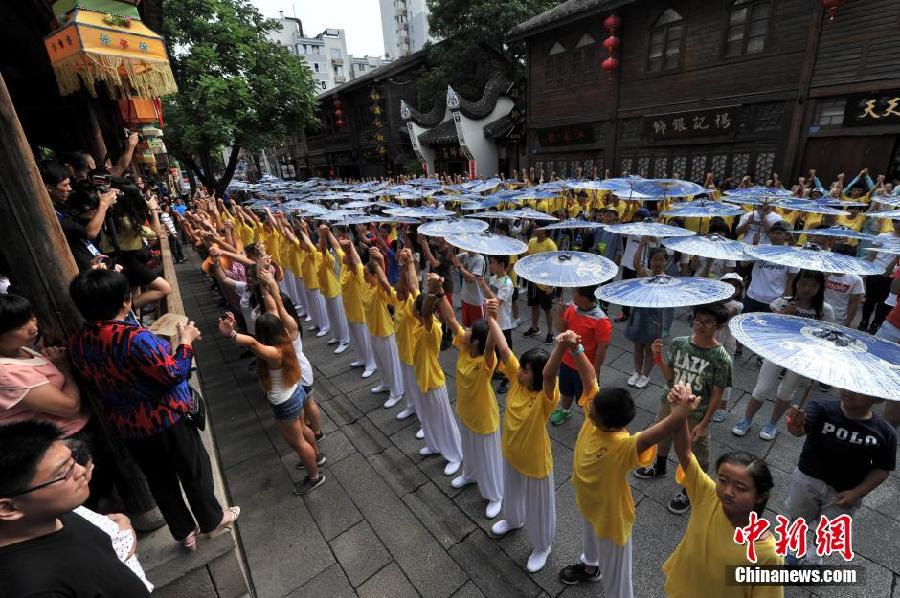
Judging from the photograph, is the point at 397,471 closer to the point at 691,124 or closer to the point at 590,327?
the point at 590,327

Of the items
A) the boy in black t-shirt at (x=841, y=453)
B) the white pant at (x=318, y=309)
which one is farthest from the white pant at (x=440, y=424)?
the white pant at (x=318, y=309)

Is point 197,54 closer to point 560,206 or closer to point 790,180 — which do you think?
point 560,206

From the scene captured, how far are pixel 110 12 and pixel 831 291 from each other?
8.65m

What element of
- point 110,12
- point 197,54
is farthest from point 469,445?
point 197,54

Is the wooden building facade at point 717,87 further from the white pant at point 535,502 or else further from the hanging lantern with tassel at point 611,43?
the white pant at point 535,502

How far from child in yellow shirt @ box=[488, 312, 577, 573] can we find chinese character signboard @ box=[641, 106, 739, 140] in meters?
14.2

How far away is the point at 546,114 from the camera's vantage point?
1814cm

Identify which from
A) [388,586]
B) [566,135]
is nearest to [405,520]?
[388,586]

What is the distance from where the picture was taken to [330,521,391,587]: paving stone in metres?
3.27

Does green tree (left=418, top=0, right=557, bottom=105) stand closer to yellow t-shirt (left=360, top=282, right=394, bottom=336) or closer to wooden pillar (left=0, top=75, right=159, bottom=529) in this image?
yellow t-shirt (left=360, top=282, right=394, bottom=336)

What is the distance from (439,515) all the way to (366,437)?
1.53 meters

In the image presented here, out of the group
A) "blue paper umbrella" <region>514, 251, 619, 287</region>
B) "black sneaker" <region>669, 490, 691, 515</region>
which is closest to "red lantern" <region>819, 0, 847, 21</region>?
"blue paper umbrella" <region>514, 251, 619, 287</region>

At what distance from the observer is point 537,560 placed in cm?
315

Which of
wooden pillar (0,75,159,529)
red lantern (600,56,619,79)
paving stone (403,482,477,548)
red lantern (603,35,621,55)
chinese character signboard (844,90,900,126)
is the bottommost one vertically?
paving stone (403,482,477,548)
